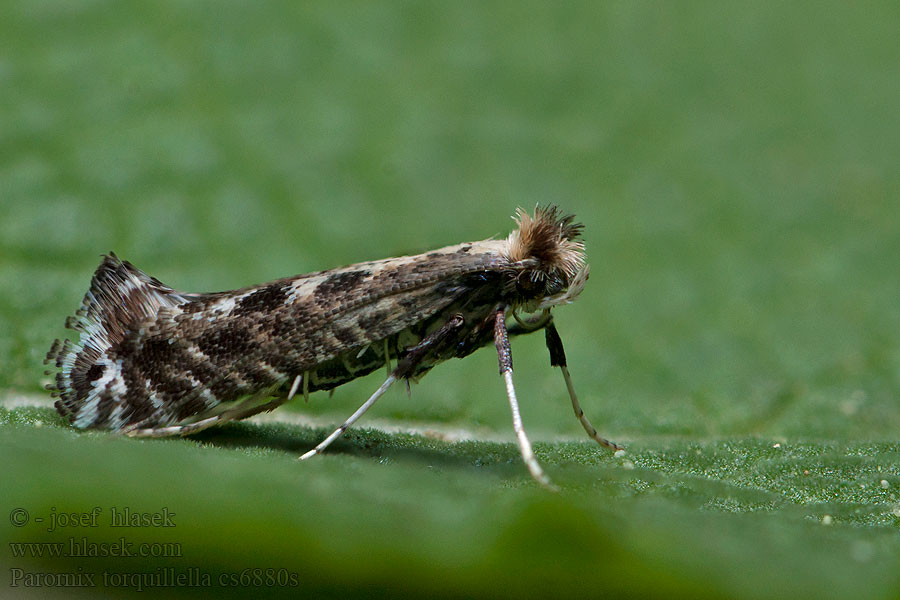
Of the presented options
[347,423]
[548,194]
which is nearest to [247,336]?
[347,423]

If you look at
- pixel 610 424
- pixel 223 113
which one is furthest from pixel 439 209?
pixel 610 424

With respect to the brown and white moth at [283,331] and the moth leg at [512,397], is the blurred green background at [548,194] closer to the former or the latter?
the moth leg at [512,397]

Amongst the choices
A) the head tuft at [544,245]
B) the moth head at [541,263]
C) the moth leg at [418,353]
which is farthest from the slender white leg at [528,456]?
the head tuft at [544,245]

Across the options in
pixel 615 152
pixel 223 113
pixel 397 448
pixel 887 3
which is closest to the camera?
pixel 397 448

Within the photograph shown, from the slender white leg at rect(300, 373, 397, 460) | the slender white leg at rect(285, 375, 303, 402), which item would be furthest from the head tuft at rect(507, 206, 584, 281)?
the slender white leg at rect(285, 375, 303, 402)

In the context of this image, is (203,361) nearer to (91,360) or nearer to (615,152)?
(91,360)

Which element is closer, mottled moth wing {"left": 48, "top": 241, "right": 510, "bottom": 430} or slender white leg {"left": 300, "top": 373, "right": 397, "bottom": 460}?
slender white leg {"left": 300, "top": 373, "right": 397, "bottom": 460}

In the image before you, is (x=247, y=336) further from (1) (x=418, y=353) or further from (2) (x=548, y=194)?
(2) (x=548, y=194)

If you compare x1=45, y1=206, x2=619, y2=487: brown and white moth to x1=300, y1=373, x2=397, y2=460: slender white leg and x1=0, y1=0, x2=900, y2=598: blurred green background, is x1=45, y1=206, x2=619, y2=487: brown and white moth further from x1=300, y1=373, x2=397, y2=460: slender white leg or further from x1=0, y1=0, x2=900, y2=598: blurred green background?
x1=0, y1=0, x2=900, y2=598: blurred green background
